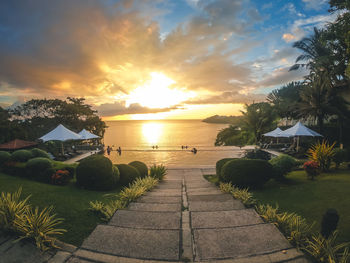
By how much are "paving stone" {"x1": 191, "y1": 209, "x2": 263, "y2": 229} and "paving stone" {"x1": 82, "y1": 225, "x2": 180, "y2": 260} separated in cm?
73

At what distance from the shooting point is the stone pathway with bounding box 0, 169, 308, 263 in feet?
9.46

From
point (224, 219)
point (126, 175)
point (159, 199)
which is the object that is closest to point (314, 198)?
point (224, 219)

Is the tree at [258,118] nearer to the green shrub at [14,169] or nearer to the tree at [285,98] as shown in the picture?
the tree at [285,98]

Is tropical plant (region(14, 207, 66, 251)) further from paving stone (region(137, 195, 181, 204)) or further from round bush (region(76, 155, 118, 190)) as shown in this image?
round bush (region(76, 155, 118, 190))

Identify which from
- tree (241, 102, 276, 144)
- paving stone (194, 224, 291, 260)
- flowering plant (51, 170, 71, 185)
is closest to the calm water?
tree (241, 102, 276, 144)

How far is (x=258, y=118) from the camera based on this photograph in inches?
1204

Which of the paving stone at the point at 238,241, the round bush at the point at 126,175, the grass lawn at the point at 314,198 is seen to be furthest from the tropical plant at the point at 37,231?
the grass lawn at the point at 314,198

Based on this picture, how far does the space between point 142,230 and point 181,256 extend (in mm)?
974

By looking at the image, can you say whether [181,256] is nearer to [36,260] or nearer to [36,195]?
[36,260]

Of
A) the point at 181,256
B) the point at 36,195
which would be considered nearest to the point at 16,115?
the point at 36,195

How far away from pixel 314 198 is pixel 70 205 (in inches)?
279

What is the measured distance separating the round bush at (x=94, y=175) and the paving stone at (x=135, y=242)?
351 centimetres

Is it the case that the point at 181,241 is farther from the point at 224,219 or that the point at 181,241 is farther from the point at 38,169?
the point at 38,169

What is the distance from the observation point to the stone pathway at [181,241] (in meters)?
2.88
